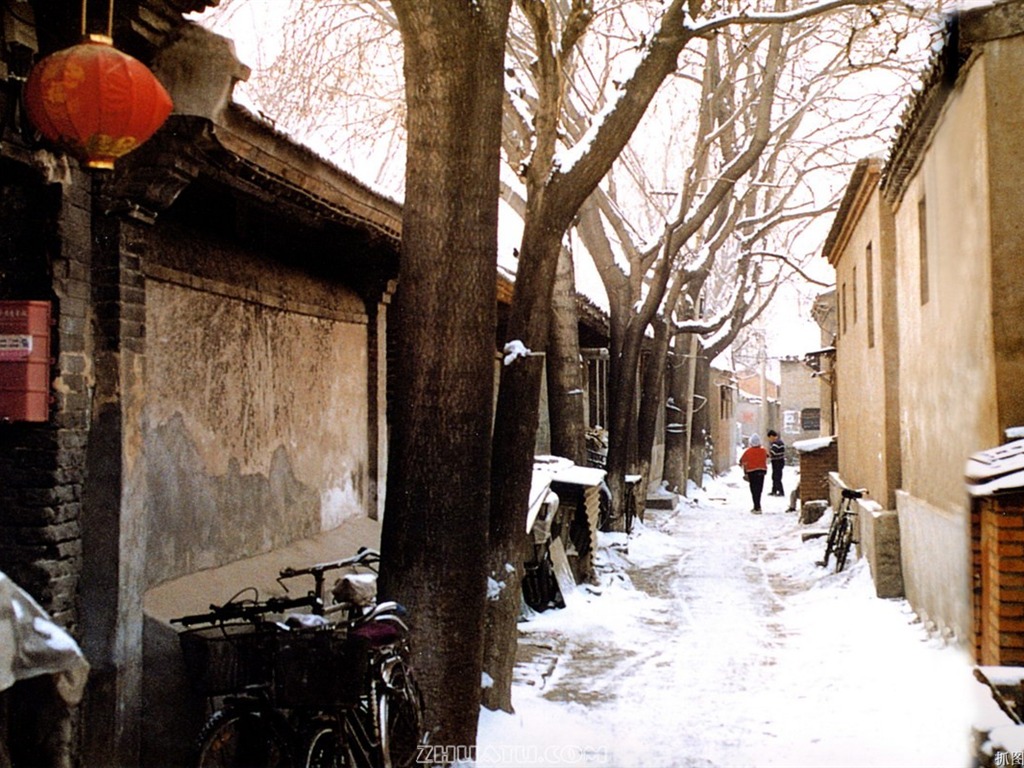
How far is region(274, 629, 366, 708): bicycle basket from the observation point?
4.64m

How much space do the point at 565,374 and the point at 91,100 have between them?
29.5 ft

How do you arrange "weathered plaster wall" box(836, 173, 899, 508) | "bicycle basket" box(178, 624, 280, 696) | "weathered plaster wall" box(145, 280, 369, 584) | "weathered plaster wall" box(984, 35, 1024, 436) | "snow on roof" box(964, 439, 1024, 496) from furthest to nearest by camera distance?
"weathered plaster wall" box(836, 173, 899, 508), "weathered plaster wall" box(984, 35, 1024, 436), "snow on roof" box(964, 439, 1024, 496), "weathered plaster wall" box(145, 280, 369, 584), "bicycle basket" box(178, 624, 280, 696)

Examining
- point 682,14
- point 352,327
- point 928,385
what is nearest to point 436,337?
point 682,14

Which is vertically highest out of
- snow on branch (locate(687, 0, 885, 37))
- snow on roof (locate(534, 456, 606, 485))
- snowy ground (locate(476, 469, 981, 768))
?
snow on branch (locate(687, 0, 885, 37))

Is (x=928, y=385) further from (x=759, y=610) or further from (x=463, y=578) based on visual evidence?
(x=463, y=578)

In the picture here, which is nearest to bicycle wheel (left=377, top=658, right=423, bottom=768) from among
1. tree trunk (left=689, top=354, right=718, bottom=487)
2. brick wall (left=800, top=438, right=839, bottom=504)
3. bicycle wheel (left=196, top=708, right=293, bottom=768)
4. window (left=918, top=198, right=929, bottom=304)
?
bicycle wheel (left=196, top=708, right=293, bottom=768)

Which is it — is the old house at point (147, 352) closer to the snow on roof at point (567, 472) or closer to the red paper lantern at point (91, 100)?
the red paper lantern at point (91, 100)

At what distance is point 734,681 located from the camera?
8.19 meters

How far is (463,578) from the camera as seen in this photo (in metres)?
5.08

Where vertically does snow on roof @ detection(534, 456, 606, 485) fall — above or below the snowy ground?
above

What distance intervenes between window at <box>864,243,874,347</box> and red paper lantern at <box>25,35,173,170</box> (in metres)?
10.4

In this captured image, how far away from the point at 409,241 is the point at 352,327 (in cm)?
320

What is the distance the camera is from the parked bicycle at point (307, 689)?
453 cm

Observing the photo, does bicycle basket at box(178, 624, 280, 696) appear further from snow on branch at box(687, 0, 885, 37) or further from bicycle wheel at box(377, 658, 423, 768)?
snow on branch at box(687, 0, 885, 37)
